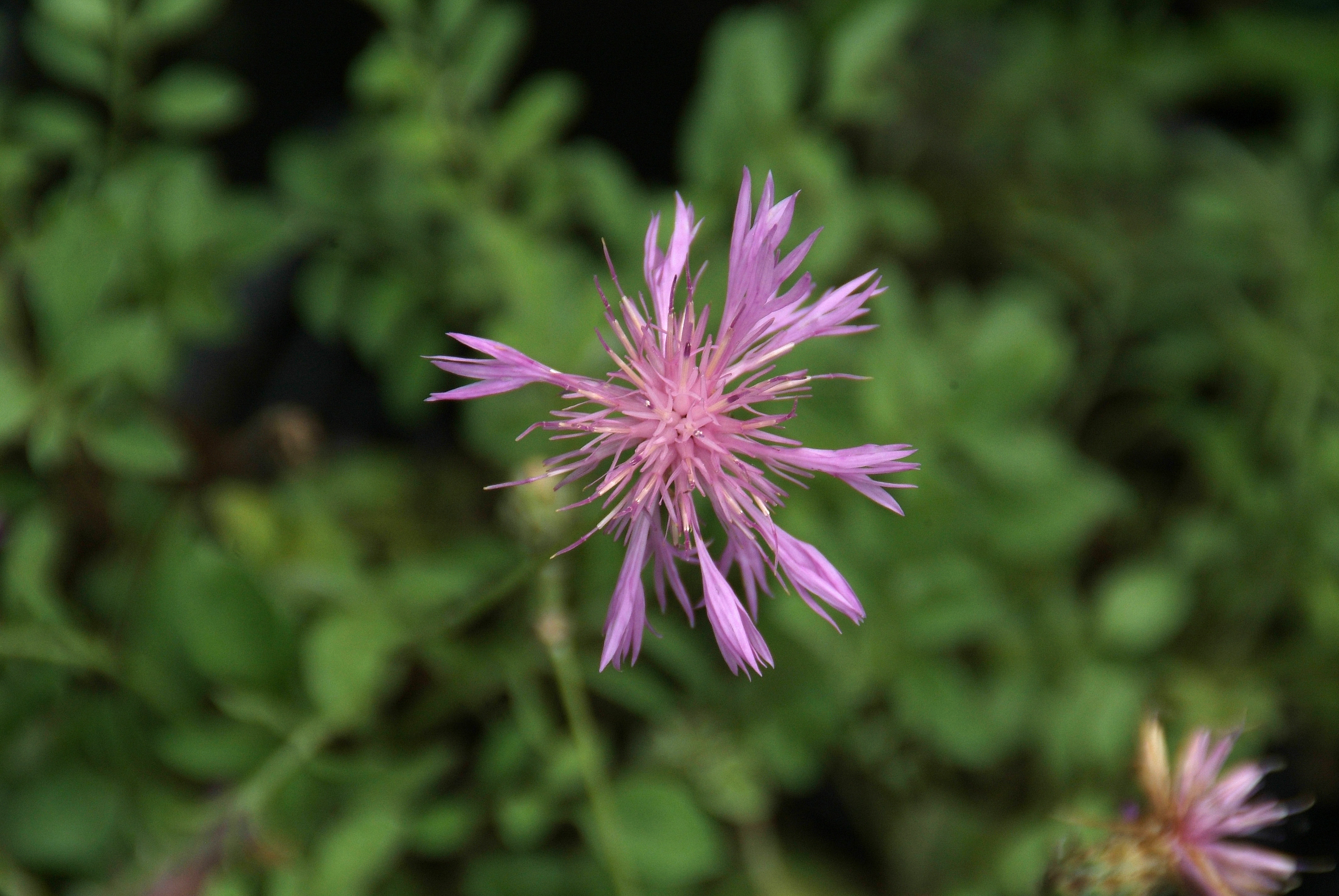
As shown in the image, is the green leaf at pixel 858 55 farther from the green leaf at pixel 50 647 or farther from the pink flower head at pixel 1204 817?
the green leaf at pixel 50 647

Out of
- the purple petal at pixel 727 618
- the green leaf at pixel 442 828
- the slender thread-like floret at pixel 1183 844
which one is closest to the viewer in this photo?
the purple petal at pixel 727 618

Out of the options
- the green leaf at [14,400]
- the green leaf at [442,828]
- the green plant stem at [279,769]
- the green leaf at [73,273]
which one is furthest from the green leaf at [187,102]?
the green leaf at [442,828]

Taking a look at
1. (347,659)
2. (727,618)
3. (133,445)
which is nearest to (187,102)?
(133,445)

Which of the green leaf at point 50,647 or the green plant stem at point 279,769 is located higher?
the green leaf at point 50,647

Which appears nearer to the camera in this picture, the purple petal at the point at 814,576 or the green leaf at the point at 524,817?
the purple petal at the point at 814,576

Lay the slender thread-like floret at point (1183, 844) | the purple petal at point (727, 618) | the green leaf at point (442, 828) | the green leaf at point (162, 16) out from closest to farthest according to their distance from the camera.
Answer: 1. the purple petal at point (727, 618)
2. the slender thread-like floret at point (1183, 844)
3. the green leaf at point (442, 828)
4. the green leaf at point (162, 16)

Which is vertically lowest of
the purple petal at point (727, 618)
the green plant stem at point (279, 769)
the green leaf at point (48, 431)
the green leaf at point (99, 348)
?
the green plant stem at point (279, 769)

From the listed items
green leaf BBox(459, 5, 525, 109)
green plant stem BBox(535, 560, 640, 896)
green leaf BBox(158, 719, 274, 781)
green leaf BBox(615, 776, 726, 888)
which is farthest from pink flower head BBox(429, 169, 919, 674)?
green leaf BBox(459, 5, 525, 109)
